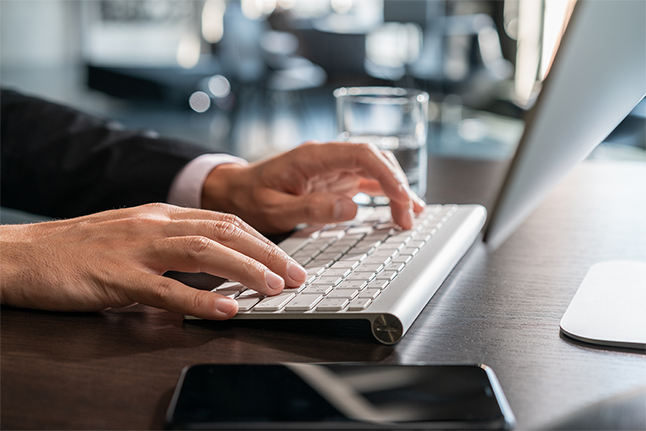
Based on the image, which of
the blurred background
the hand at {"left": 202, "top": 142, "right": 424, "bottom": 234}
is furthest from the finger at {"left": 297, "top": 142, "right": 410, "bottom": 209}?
the blurred background

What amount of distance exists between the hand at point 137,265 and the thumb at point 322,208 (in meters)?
0.15

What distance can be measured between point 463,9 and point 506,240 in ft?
21.0

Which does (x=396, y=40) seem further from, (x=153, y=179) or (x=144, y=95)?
(x=153, y=179)

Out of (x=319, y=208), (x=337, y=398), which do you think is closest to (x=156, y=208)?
(x=319, y=208)


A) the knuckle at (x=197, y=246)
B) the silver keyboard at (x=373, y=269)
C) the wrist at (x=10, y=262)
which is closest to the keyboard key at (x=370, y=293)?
the silver keyboard at (x=373, y=269)

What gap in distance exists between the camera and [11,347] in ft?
1.21

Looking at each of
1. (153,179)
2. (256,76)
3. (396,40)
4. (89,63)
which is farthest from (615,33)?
(396,40)

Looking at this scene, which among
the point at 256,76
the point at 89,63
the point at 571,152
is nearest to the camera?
the point at 571,152

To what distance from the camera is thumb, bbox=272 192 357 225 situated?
0.60m

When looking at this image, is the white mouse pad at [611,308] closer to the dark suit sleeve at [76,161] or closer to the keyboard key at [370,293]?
the keyboard key at [370,293]

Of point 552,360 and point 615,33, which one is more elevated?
point 615,33

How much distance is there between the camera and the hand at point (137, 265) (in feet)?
1.35

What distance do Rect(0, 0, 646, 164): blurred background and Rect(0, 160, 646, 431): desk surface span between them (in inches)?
116

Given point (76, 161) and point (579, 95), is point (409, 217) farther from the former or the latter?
point (76, 161)
